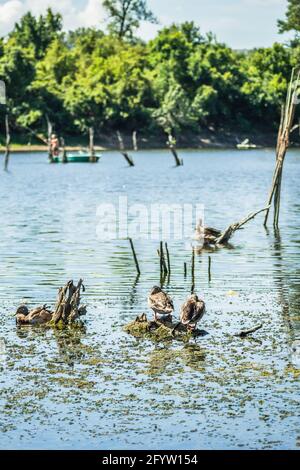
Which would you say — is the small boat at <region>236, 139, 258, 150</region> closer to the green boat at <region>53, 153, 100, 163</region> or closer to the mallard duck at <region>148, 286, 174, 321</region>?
the green boat at <region>53, 153, 100, 163</region>

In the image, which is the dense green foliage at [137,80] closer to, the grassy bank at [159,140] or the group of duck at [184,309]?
the grassy bank at [159,140]

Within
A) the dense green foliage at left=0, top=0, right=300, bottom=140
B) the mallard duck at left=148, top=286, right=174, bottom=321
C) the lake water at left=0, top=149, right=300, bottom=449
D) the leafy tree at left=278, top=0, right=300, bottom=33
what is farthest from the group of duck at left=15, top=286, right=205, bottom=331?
the leafy tree at left=278, top=0, right=300, bottom=33

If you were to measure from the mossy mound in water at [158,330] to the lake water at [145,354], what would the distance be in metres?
0.28

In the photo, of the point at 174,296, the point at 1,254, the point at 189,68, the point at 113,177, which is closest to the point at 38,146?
the point at 189,68

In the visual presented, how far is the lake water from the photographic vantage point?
15836 millimetres

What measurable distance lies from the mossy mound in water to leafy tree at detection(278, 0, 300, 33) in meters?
131

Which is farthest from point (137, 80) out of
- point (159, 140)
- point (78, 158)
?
point (78, 158)

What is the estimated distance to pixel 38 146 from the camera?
13688 cm

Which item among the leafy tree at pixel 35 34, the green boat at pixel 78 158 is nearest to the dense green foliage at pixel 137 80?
the leafy tree at pixel 35 34

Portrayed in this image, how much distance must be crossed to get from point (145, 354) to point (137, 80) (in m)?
132

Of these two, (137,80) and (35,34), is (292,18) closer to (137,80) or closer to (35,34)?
(137,80)

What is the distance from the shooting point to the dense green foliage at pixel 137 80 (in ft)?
447

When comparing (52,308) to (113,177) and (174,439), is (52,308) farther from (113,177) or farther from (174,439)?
(113,177)
